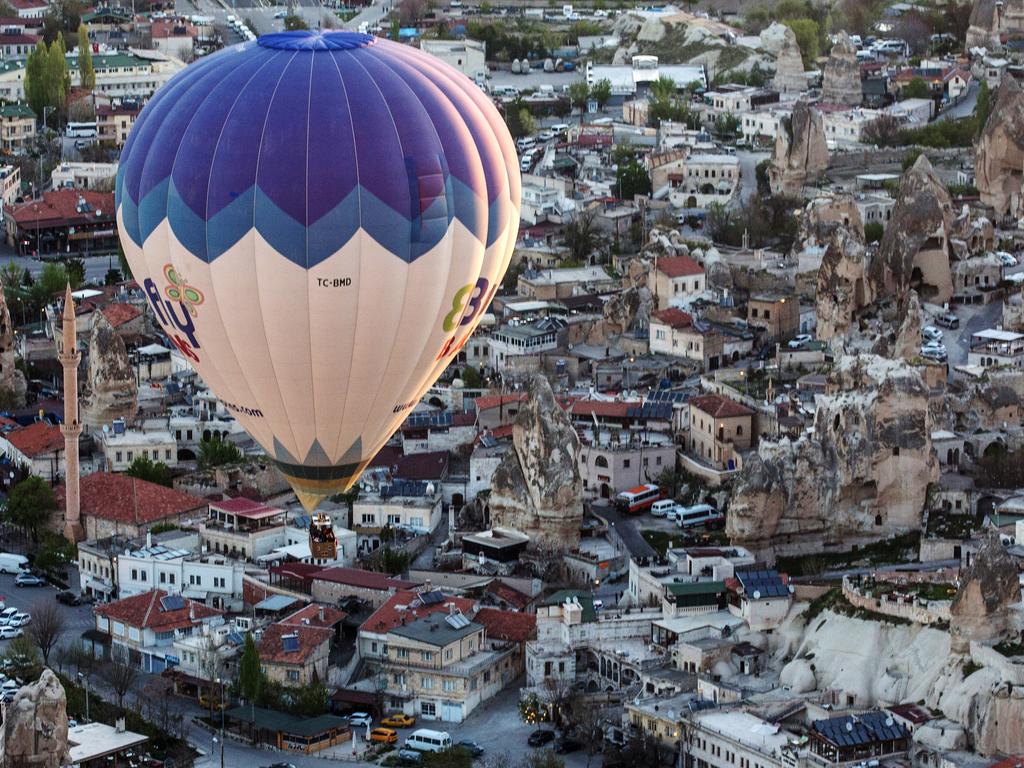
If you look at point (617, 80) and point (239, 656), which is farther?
point (617, 80)

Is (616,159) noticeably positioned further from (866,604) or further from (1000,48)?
(866,604)

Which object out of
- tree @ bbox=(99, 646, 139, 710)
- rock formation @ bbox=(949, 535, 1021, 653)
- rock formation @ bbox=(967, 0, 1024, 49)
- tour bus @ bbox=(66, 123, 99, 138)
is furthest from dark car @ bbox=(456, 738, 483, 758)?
rock formation @ bbox=(967, 0, 1024, 49)

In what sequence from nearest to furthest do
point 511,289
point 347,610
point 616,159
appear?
point 347,610 < point 511,289 < point 616,159

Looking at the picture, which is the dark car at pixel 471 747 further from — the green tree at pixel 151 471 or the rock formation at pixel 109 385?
the rock formation at pixel 109 385

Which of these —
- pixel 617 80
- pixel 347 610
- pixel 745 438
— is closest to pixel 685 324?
pixel 745 438

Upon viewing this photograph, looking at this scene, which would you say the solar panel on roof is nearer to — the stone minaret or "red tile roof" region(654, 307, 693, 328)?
the stone minaret

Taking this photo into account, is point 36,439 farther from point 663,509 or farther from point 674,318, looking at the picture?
point 663,509

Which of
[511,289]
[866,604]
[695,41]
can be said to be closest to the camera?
[866,604]

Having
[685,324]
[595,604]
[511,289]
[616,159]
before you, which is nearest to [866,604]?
[595,604]
